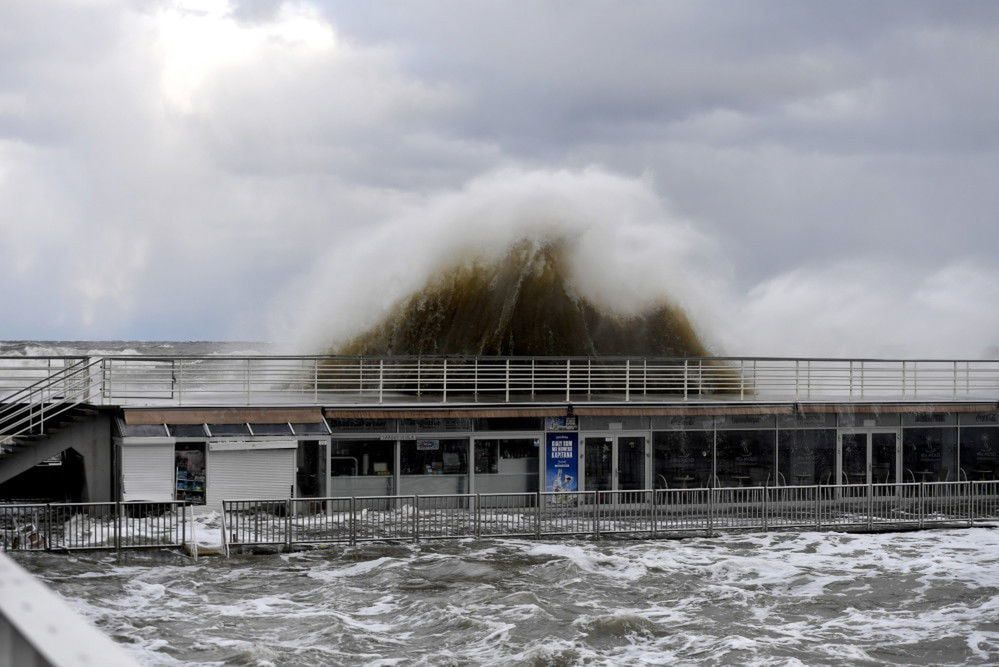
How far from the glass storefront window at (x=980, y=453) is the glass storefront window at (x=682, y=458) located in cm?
745

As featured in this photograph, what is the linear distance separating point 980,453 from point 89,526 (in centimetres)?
2235

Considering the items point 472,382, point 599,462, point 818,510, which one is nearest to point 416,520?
point 599,462

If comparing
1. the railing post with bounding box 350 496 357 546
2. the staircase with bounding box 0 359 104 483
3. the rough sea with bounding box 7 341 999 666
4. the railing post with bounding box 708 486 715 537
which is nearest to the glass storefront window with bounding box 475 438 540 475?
the rough sea with bounding box 7 341 999 666

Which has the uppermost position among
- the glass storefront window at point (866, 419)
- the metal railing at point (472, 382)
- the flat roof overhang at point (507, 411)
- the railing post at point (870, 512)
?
the metal railing at point (472, 382)

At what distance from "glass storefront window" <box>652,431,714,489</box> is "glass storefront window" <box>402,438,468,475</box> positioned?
4689 mm

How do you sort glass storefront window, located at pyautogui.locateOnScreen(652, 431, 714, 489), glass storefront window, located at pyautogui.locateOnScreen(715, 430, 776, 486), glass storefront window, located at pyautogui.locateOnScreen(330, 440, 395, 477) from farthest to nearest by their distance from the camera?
glass storefront window, located at pyautogui.locateOnScreen(715, 430, 776, 486) < glass storefront window, located at pyautogui.locateOnScreen(652, 431, 714, 489) < glass storefront window, located at pyautogui.locateOnScreen(330, 440, 395, 477)

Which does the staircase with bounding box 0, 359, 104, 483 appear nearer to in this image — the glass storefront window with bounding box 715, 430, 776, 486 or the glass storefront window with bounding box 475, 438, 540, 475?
the glass storefront window with bounding box 475, 438, 540, 475

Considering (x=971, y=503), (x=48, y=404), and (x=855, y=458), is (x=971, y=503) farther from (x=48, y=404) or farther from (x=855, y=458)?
(x=48, y=404)

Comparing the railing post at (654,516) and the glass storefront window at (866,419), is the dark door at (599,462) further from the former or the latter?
the glass storefront window at (866,419)

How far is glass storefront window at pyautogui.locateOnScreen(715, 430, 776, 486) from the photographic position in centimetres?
2800

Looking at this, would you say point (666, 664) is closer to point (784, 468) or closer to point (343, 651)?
point (343, 651)

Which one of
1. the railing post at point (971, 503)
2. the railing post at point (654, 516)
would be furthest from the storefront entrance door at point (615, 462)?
the railing post at point (971, 503)

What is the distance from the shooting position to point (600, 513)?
2303 cm

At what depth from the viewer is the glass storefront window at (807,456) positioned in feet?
93.5
